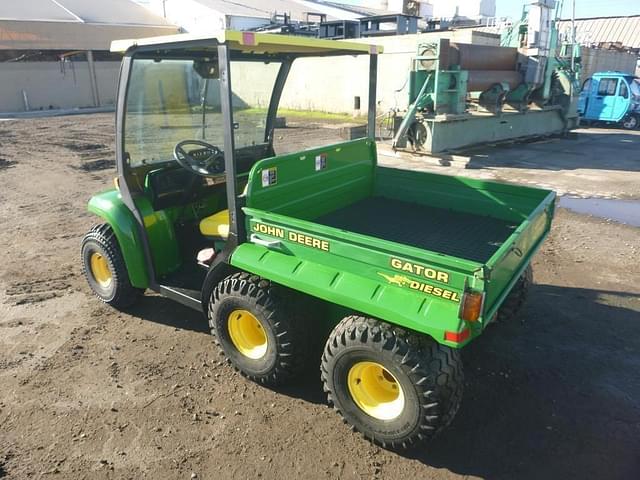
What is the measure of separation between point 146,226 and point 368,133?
1921mm

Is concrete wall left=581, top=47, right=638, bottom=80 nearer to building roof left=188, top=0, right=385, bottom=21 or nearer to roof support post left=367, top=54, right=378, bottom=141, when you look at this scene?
building roof left=188, top=0, right=385, bottom=21

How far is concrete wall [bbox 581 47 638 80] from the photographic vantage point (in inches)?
766

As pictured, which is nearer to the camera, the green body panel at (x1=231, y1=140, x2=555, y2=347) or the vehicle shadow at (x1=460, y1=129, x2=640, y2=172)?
the green body panel at (x1=231, y1=140, x2=555, y2=347)

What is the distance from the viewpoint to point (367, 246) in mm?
2582

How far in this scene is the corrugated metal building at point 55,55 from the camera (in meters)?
21.7

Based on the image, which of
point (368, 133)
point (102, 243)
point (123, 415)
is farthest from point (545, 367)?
point (102, 243)

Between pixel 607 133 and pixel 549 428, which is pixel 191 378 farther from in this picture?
pixel 607 133

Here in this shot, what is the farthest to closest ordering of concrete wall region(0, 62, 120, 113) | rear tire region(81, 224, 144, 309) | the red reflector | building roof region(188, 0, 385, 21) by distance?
building roof region(188, 0, 385, 21) → concrete wall region(0, 62, 120, 113) → rear tire region(81, 224, 144, 309) → the red reflector

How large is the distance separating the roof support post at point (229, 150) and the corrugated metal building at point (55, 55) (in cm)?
2305

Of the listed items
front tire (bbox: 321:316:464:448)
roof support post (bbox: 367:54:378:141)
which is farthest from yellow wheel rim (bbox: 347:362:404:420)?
roof support post (bbox: 367:54:378:141)

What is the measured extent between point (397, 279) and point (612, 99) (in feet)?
56.0

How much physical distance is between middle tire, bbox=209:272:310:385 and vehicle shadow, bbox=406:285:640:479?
89 centimetres

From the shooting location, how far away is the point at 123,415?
3.03 m

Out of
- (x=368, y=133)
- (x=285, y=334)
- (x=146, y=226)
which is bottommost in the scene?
(x=285, y=334)
